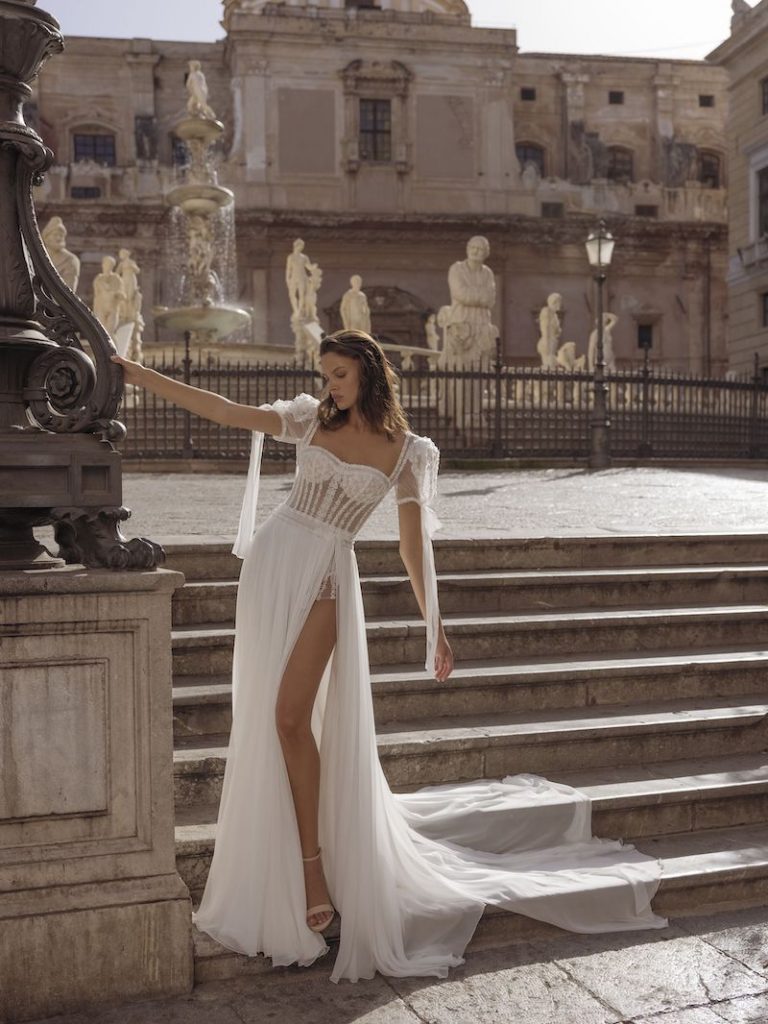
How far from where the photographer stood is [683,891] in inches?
160

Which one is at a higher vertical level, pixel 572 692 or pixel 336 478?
pixel 336 478

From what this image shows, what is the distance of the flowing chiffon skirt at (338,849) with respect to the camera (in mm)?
3582

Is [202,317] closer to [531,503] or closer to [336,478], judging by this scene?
[531,503]

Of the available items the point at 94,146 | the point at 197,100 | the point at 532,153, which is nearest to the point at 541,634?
the point at 197,100

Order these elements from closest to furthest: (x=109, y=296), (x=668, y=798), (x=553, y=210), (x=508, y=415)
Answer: (x=668, y=798) → (x=508, y=415) → (x=109, y=296) → (x=553, y=210)

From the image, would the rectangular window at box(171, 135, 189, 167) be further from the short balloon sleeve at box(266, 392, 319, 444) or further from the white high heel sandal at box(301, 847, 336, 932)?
the white high heel sandal at box(301, 847, 336, 932)

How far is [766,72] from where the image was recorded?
34.4 m

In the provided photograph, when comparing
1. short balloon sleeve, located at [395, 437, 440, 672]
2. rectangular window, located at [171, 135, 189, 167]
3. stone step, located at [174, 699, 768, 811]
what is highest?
rectangular window, located at [171, 135, 189, 167]

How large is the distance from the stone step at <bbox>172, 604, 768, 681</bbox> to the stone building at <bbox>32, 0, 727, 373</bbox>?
104ft

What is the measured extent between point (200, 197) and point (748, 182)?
19.4 metres

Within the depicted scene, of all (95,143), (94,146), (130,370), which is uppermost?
(95,143)

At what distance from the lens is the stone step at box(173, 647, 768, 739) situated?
15.2 ft

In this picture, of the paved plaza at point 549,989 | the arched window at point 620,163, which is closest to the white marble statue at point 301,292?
the arched window at point 620,163

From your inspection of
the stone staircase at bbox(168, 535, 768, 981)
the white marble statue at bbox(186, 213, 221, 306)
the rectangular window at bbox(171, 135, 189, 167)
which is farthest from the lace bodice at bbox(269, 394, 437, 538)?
the rectangular window at bbox(171, 135, 189, 167)
